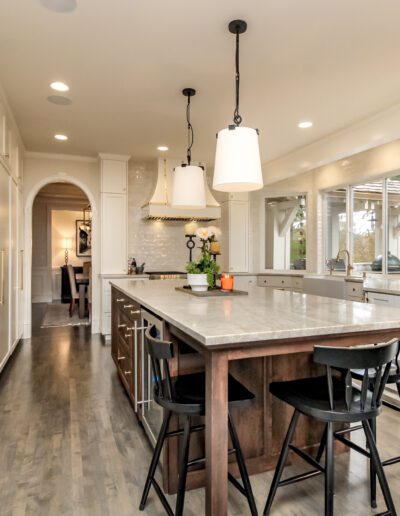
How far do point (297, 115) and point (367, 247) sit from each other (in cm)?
243

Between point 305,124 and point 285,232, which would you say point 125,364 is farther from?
point 285,232

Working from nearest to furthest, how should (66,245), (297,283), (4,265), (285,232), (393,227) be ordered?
(4,265) → (393,227) → (297,283) → (285,232) → (66,245)

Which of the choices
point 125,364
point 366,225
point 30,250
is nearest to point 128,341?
point 125,364

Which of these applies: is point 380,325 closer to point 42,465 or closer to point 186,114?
point 42,465

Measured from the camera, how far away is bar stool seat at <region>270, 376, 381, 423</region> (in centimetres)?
150

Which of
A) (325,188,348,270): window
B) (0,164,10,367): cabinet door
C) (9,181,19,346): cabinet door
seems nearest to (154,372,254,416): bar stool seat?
(0,164,10,367): cabinet door

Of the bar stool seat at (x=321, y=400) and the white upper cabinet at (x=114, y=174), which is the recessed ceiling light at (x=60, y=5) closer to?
the bar stool seat at (x=321, y=400)

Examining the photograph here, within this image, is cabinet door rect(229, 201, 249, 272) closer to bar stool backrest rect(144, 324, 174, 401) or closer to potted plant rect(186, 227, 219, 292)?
potted plant rect(186, 227, 219, 292)

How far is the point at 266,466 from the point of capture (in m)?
2.09

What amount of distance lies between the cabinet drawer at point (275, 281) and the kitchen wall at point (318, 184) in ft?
0.87

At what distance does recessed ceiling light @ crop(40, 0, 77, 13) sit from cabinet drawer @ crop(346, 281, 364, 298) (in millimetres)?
3694

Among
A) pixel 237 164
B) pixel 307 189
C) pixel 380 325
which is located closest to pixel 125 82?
pixel 237 164

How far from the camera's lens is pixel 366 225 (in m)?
5.45

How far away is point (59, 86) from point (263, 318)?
2886mm
